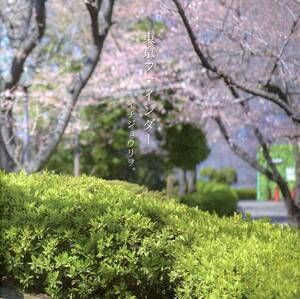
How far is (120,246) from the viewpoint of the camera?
389 cm

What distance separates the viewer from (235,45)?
10.1m

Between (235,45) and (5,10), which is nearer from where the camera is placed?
(235,45)

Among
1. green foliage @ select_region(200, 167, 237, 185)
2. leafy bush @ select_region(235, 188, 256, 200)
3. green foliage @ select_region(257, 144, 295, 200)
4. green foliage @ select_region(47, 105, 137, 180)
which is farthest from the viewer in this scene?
green foliage @ select_region(200, 167, 237, 185)

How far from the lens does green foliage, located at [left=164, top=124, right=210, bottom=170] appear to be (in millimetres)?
18125

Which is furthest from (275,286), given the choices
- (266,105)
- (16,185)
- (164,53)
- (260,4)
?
(164,53)

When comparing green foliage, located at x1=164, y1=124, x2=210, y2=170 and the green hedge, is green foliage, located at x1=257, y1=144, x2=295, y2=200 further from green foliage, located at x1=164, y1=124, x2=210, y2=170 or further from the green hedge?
the green hedge

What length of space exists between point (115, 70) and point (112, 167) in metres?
4.24

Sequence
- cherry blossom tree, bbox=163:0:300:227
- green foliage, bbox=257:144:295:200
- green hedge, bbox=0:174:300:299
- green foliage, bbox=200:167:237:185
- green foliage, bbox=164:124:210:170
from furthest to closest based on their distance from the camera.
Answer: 1. green foliage, bbox=200:167:237:185
2. green foliage, bbox=257:144:295:200
3. green foliage, bbox=164:124:210:170
4. cherry blossom tree, bbox=163:0:300:227
5. green hedge, bbox=0:174:300:299

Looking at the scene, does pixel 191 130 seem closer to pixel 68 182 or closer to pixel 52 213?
pixel 68 182

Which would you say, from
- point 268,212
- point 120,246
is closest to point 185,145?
point 268,212

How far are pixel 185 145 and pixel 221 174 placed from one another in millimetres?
23974

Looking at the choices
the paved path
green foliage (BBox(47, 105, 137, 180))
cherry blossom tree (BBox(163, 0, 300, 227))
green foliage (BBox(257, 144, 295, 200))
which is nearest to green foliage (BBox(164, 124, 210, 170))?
green foliage (BBox(47, 105, 137, 180))

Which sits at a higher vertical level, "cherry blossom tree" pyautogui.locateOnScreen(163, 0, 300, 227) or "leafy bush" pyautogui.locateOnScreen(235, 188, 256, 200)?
"cherry blossom tree" pyautogui.locateOnScreen(163, 0, 300, 227)

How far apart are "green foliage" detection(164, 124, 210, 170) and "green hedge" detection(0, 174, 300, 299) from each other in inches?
541
